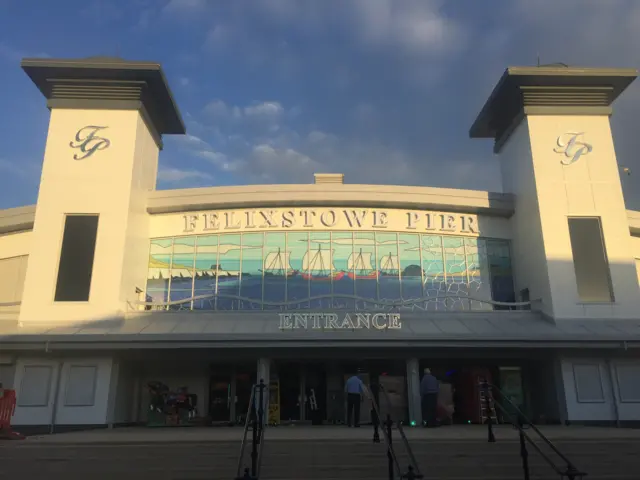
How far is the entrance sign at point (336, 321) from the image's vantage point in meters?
17.8

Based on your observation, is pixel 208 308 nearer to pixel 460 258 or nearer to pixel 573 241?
pixel 460 258

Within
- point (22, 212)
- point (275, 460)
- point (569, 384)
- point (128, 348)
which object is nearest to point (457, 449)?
point (275, 460)

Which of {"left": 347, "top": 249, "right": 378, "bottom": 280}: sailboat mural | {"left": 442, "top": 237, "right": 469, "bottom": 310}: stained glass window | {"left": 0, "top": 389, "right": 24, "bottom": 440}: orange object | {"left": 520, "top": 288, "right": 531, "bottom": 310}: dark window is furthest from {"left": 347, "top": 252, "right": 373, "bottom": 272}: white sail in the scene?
{"left": 0, "top": 389, "right": 24, "bottom": 440}: orange object

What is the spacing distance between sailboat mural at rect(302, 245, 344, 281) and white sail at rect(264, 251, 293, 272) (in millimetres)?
611

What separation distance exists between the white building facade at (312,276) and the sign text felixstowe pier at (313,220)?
60 millimetres

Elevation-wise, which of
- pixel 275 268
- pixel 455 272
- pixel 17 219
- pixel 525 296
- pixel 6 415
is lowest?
pixel 6 415

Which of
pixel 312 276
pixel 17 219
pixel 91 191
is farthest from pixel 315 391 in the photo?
pixel 17 219

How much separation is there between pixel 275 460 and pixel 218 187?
14083mm

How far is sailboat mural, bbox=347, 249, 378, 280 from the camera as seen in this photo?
21.1m

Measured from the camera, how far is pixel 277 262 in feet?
69.5

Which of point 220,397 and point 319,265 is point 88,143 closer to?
point 319,265

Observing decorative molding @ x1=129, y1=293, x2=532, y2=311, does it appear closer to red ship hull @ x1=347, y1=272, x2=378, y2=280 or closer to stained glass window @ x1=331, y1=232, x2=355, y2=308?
stained glass window @ x1=331, y1=232, x2=355, y2=308

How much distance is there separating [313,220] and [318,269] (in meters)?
1.97

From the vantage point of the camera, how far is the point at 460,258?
2172 cm
